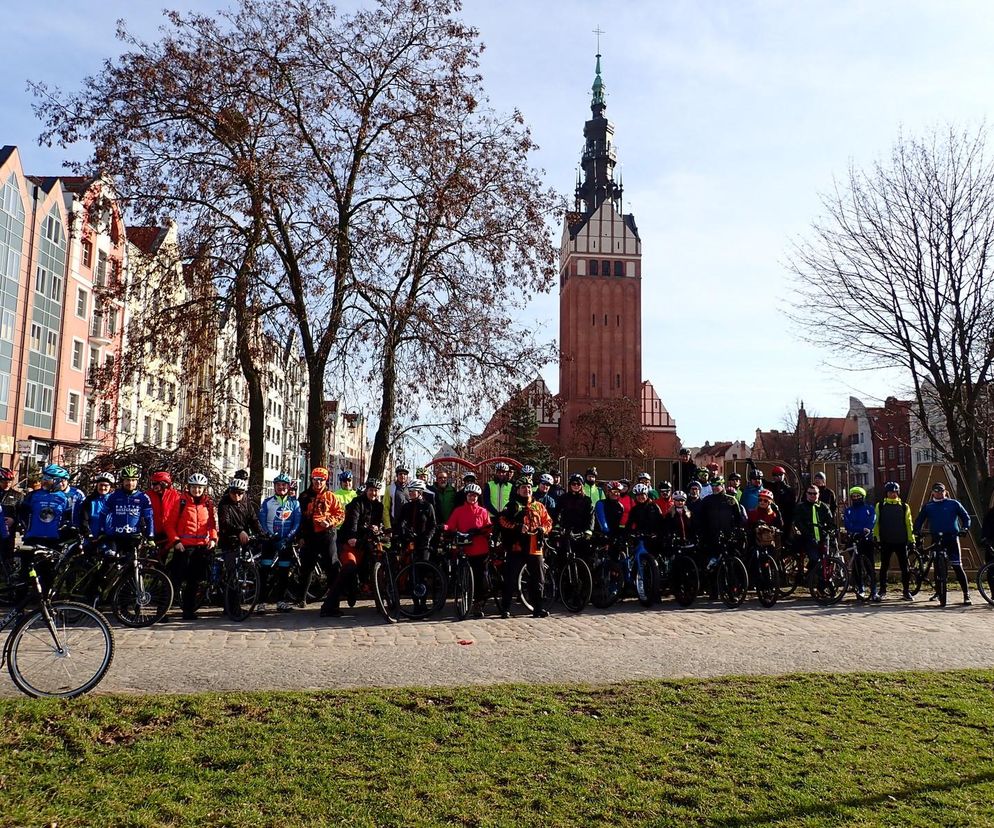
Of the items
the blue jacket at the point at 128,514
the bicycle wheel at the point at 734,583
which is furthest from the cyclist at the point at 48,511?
the bicycle wheel at the point at 734,583

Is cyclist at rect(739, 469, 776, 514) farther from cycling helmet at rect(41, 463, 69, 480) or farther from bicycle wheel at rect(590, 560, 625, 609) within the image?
cycling helmet at rect(41, 463, 69, 480)

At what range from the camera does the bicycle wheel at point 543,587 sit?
11242 millimetres

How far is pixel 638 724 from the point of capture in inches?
223

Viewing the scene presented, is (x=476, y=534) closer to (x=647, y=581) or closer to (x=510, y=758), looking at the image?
(x=647, y=581)

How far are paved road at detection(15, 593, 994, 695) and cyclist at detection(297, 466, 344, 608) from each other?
696 millimetres

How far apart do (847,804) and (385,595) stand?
6989mm

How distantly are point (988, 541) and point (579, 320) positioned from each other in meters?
72.8

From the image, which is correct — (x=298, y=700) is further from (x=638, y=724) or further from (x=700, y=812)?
(x=700, y=812)

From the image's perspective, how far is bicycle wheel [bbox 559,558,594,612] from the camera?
1138cm

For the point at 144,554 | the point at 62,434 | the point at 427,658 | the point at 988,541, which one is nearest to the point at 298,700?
the point at 427,658

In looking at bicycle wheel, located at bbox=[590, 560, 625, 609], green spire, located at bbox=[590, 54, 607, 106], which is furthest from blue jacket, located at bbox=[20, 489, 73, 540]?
green spire, located at bbox=[590, 54, 607, 106]

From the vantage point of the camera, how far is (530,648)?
27.9 feet

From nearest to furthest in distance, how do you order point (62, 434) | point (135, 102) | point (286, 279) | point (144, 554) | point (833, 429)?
point (144, 554)
point (135, 102)
point (286, 279)
point (62, 434)
point (833, 429)

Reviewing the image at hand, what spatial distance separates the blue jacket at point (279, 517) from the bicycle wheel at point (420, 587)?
6.19ft
